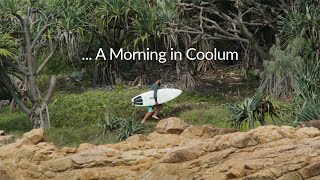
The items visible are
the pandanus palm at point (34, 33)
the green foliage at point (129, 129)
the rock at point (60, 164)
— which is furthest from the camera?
the pandanus palm at point (34, 33)

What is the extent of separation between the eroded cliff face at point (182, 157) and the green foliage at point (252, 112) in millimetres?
1594

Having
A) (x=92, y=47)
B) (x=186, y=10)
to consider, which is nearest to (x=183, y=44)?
(x=186, y=10)

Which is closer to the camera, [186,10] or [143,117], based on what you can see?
[143,117]

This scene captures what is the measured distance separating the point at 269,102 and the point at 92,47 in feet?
35.4

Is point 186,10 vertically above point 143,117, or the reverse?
point 186,10

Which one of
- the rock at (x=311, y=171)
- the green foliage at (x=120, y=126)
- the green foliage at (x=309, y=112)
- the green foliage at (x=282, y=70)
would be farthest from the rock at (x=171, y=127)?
the green foliage at (x=282, y=70)

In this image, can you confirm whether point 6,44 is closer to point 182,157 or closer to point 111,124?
point 111,124

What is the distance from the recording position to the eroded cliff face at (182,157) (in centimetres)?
1160

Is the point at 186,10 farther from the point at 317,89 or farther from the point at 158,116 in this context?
the point at 317,89

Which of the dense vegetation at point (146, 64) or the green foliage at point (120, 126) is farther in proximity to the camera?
the dense vegetation at point (146, 64)

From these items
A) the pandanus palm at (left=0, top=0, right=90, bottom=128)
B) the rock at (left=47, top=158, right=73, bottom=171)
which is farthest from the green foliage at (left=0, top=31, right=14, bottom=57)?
the rock at (left=47, top=158, right=73, bottom=171)

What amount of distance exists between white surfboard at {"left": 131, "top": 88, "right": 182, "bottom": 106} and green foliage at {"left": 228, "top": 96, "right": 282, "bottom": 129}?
4785 mm

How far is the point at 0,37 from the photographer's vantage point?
65.7ft

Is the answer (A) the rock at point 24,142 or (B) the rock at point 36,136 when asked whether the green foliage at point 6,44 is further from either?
(A) the rock at point 24,142
